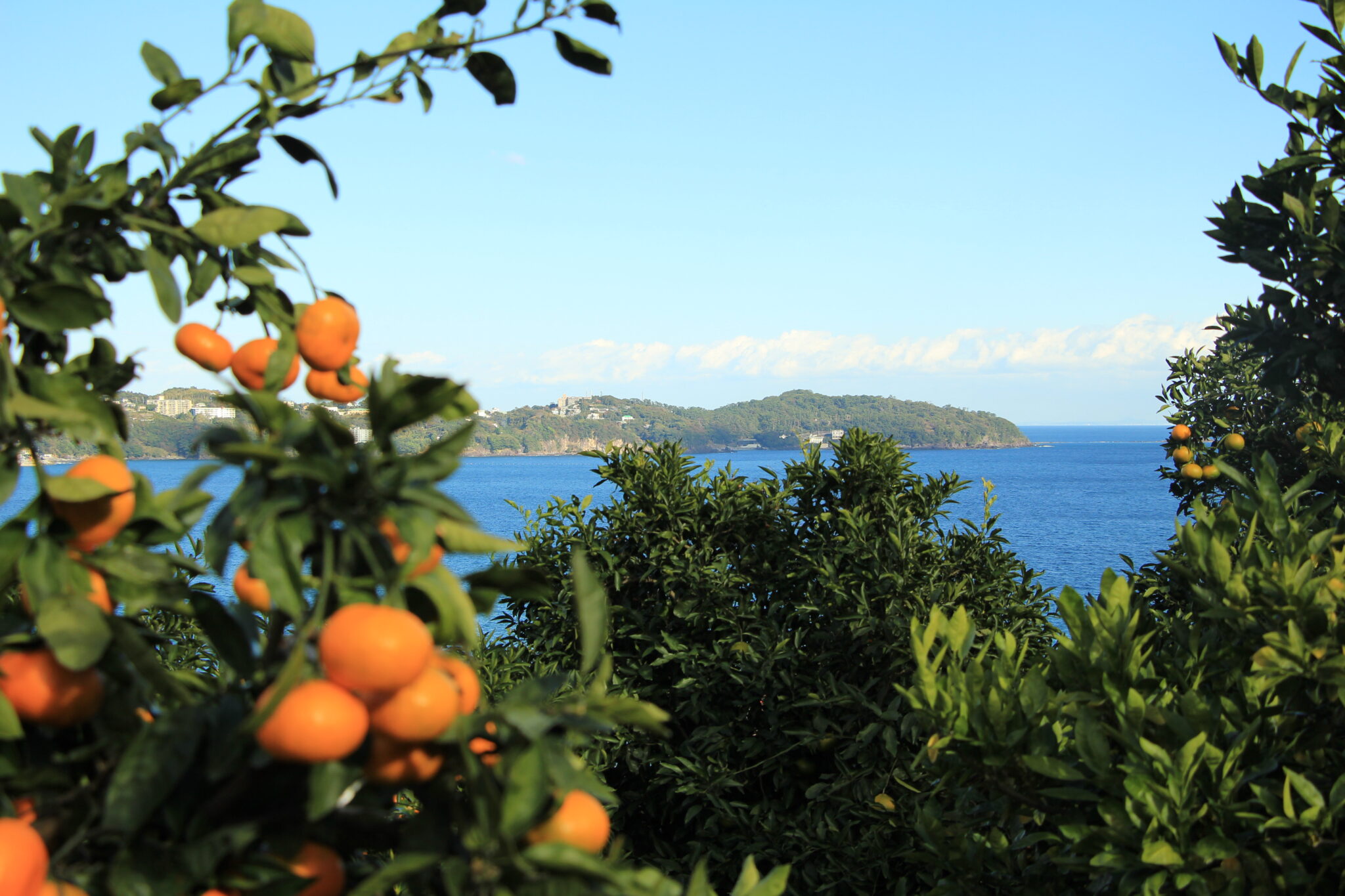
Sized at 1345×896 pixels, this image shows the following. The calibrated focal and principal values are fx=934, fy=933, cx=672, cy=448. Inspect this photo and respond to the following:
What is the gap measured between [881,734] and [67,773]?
455 cm

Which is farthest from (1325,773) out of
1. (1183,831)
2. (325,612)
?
(325,612)

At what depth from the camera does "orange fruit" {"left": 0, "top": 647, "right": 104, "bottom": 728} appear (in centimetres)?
117

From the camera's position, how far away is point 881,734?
5180 mm

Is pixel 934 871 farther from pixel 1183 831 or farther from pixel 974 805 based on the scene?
pixel 1183 831

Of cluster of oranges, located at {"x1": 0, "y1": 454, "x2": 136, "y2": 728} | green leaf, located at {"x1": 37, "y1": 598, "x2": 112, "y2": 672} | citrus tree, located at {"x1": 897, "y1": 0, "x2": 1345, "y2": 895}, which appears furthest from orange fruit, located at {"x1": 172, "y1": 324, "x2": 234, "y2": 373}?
citrus tree, located at {"x1": 897, "y1": 0, "x2": 1345, "y2": 895}

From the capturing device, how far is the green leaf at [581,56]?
5.53 ft

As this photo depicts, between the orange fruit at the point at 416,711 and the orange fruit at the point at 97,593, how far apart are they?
0.44 meters

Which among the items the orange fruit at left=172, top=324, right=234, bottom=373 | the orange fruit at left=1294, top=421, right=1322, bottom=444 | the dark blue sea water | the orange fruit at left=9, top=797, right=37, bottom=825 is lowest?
the dark blue sea water

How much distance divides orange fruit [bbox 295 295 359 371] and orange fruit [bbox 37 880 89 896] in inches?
31.0

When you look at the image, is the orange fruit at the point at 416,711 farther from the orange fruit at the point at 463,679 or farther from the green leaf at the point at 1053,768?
the green leaf at the point at 1053,768

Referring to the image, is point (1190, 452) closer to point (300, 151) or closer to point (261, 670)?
point (300, 151)

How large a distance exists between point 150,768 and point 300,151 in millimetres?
1048

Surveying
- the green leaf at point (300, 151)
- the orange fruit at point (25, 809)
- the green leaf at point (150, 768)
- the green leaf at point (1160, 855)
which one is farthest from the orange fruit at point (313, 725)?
the green leaf at point (1160, 855)

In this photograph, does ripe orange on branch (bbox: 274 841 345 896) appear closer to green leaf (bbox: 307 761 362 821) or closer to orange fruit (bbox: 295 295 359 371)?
green leaf (bbox: 307 761 362 821)
